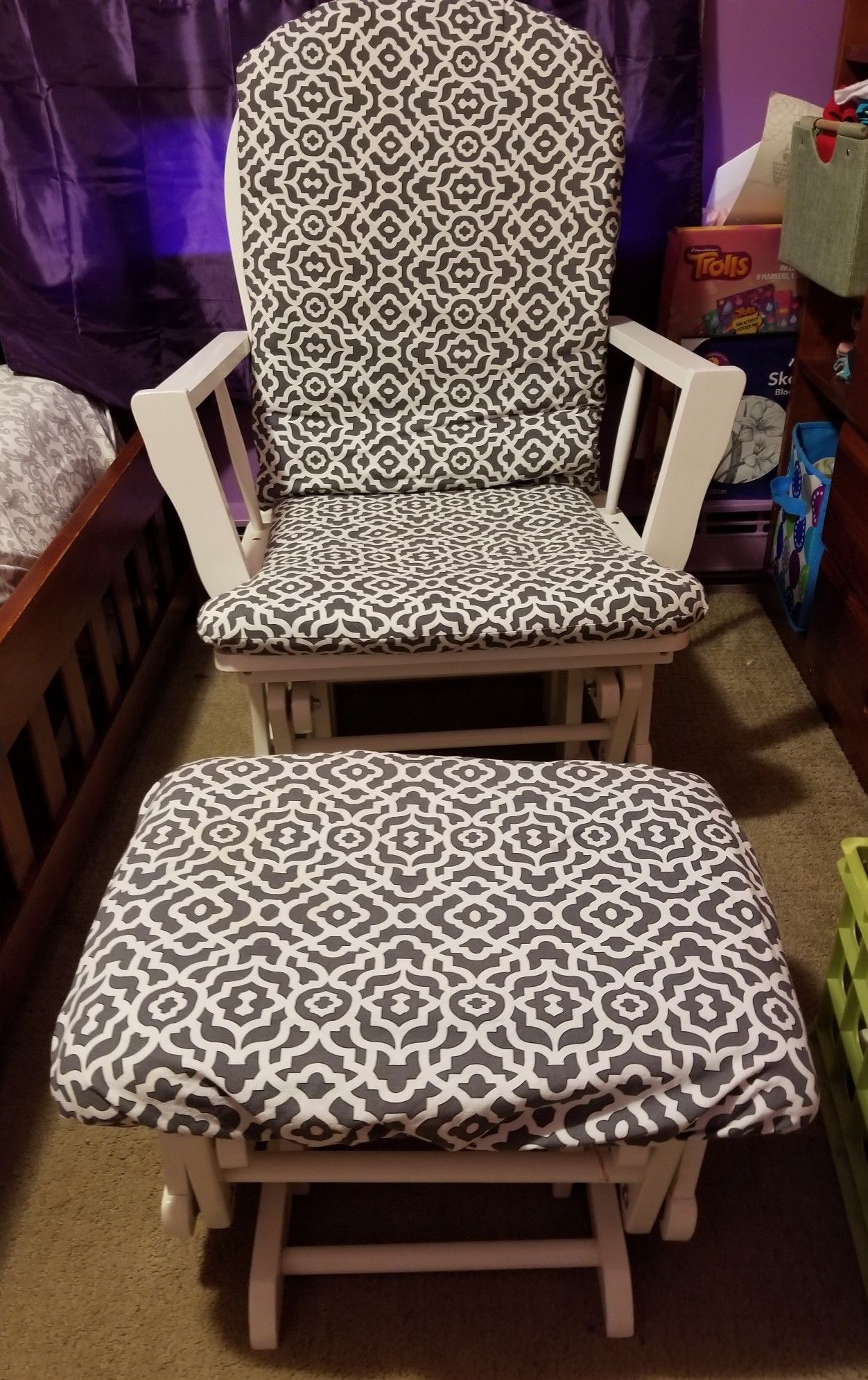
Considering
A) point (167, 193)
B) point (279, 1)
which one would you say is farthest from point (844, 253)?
point (167, 193)

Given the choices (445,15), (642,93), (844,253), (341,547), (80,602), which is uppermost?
(445,15)

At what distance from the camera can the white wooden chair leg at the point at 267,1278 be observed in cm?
83

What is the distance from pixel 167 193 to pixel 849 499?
47.7 inches

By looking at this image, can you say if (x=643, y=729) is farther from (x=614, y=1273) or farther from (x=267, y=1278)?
(x=267, y=1278)

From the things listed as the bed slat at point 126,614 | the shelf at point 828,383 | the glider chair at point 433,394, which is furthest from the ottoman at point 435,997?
the shelf at point 828,383

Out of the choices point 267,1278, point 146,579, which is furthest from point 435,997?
point 146,579

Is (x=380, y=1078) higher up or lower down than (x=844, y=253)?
lower down

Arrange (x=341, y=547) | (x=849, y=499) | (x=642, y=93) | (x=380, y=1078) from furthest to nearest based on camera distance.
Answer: (x=642, y=93), (x=849, y=499), (x=341, y=547), (x=380, y=1078)

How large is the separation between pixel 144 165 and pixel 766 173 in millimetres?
1046

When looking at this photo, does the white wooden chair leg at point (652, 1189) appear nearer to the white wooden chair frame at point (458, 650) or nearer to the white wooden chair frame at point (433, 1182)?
the white wooden chair frame at point (433, 1182)

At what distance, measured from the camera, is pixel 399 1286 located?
35.1 inches

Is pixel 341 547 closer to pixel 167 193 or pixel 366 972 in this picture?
pixel 366 972

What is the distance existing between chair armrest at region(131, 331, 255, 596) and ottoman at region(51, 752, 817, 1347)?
13.2 inches

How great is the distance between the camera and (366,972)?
0.71m
